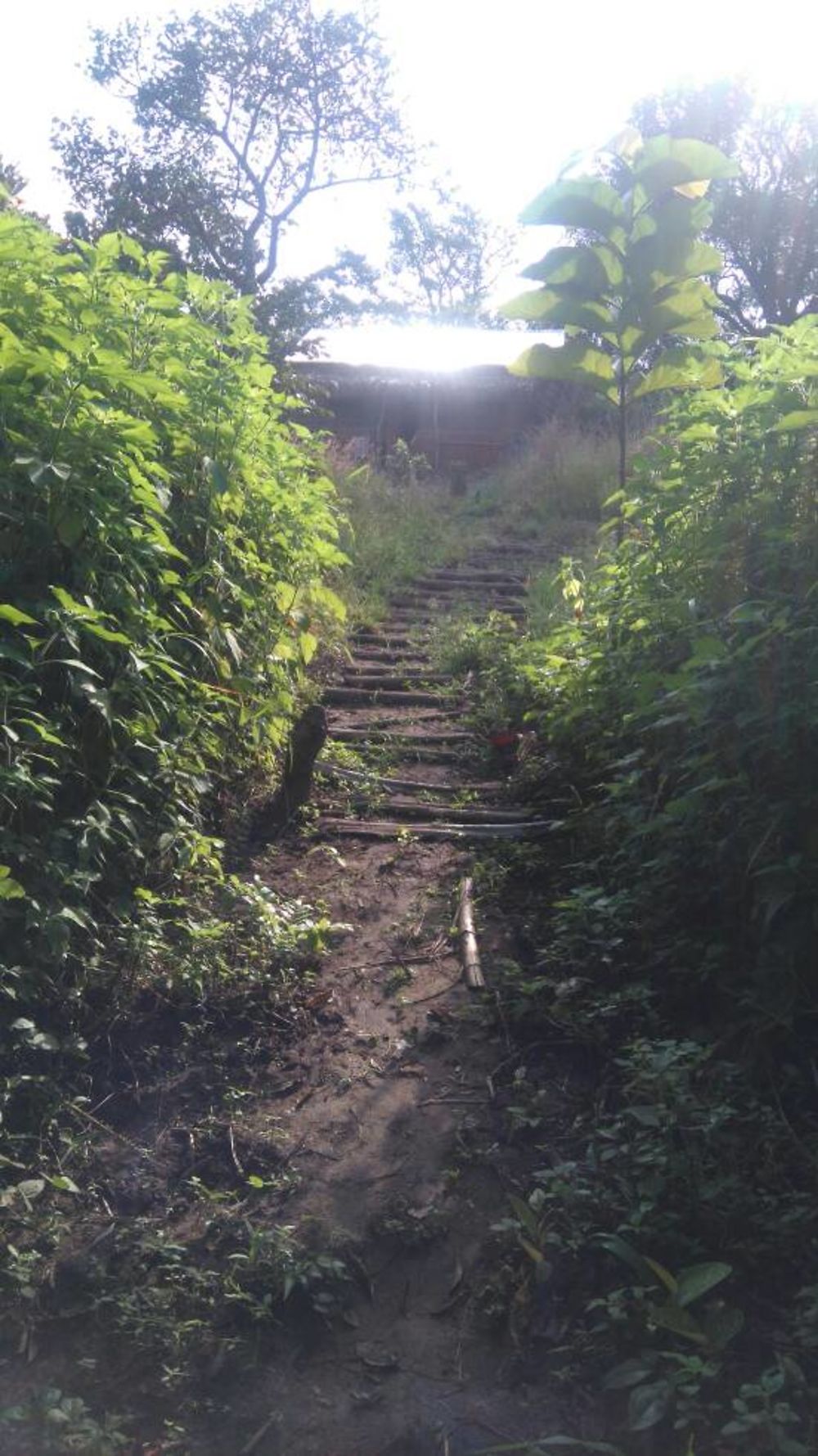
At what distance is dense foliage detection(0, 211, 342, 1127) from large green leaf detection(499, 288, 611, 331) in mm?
3890

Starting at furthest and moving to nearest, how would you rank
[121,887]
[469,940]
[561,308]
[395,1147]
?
1. [561,308]
2. [469,940]
3. [121,887]
4. [395,1147]

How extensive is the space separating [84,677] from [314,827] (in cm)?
240

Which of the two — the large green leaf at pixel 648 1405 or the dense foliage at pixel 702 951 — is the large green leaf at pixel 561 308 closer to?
the dense foliage at pixel 702 951

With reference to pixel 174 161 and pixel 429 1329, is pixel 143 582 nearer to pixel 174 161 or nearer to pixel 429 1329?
pixel 429 1329

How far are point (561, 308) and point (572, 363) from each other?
362 millimetres

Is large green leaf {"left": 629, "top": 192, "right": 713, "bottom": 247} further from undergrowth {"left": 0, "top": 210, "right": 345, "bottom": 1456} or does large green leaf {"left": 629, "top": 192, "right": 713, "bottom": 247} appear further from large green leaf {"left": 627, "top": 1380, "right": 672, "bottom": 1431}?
large green leaf {"left": 627, "top": 1380, "right": 672, "bottom": 1431}

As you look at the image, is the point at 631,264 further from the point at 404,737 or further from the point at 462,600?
the point at 462,600

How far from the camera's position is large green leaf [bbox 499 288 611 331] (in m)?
8.62

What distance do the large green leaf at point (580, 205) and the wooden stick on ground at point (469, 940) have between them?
484 cm

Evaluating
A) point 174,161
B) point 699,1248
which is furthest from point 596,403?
point 699,1248

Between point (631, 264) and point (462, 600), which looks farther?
point (462, 600)

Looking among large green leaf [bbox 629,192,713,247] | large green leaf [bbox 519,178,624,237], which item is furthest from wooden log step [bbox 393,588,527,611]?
large green leaf [bbox 629,192,713,247]

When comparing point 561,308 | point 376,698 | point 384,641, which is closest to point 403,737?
point 376,698

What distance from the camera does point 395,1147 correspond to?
3891 mm
